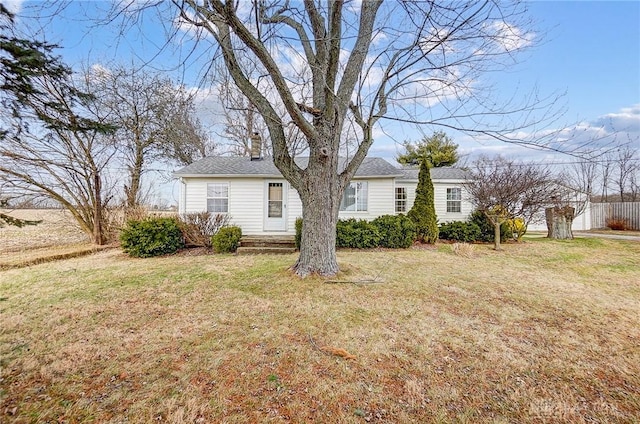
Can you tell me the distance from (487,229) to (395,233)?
4586 mm

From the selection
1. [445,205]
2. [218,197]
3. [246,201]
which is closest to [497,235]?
[445,205]

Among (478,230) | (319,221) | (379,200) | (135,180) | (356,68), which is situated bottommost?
(478,230)

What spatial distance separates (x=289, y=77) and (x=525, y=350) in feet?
17.4

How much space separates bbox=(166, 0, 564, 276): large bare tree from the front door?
5337 mm

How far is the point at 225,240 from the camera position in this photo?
28.0 ft

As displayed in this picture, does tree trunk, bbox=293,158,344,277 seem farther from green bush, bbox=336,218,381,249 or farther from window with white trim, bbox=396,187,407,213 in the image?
window with white trim, bbox=396,187,407,213

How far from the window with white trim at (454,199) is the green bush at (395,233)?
15.9 ft

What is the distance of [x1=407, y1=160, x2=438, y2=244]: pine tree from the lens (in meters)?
10.3

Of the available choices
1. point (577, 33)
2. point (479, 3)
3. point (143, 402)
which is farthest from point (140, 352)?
point (577, 33)

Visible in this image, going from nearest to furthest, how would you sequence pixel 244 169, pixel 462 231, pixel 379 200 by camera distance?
pixel 244 169 → pixel 379 200 → pixel 462 231

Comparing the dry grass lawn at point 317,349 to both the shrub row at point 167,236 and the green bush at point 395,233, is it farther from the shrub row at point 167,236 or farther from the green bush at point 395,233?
the green bush at point 395,233

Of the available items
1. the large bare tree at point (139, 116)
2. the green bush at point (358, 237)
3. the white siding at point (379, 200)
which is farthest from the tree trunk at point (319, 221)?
the large bare tree at point (139, 116)

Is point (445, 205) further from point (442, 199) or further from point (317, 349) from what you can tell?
point (317, 349)

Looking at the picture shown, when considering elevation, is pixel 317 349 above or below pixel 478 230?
below
